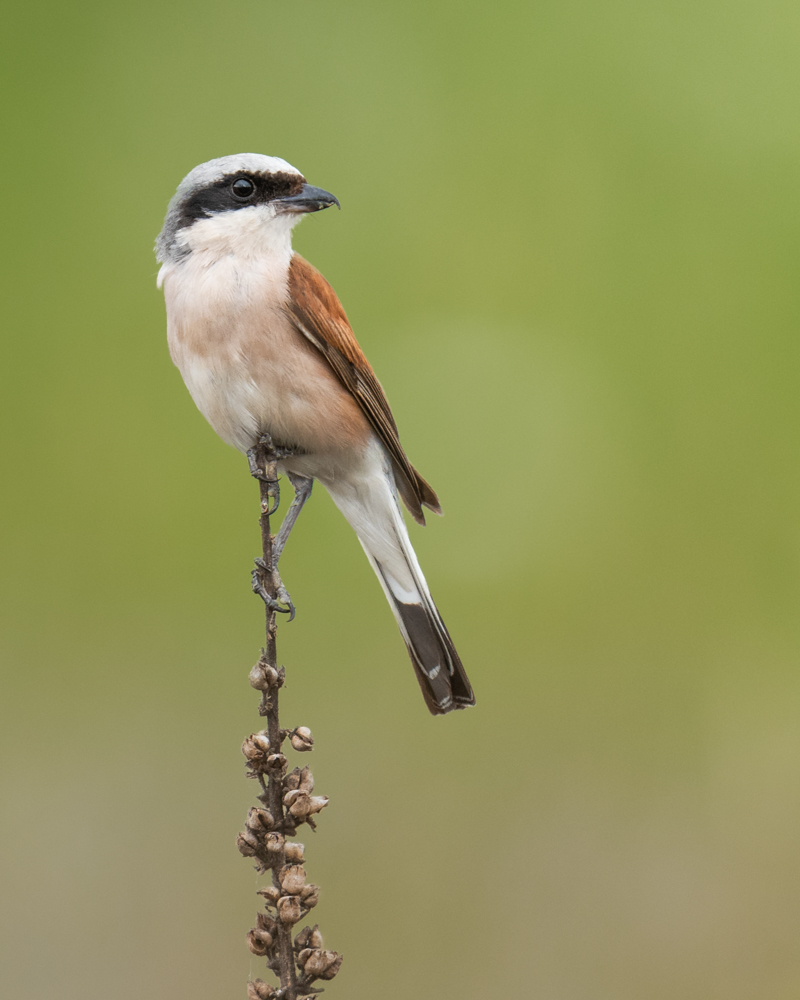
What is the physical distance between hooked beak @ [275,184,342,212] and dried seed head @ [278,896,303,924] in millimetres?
1979

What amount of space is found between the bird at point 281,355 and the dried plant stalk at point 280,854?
1064 millimetres

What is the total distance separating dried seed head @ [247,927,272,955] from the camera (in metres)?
1.44

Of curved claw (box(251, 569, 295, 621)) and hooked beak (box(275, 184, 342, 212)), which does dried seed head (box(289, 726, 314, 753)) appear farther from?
hooked beak (box(275, 184, 342, 212))

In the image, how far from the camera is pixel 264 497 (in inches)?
81.0

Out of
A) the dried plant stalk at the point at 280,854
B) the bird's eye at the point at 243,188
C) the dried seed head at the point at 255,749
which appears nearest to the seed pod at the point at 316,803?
the dried plant stalk at the point at 280,854

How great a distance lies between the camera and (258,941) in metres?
1.44

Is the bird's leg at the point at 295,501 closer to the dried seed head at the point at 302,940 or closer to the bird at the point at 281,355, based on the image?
the bird at the point at 281,355

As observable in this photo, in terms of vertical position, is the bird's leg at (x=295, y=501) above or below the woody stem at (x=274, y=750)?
above

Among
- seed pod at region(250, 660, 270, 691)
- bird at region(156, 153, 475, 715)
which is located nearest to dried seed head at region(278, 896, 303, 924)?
seed pod at region(250, 660, 270, 691)

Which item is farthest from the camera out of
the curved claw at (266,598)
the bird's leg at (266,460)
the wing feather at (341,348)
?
the wing feather at (341,348)

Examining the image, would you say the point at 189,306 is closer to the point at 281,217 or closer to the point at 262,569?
the point at 281,217

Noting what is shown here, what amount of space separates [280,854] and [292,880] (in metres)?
0.06

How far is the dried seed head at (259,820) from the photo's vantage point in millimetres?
1516

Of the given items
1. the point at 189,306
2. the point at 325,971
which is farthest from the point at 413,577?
the point at 325,971
